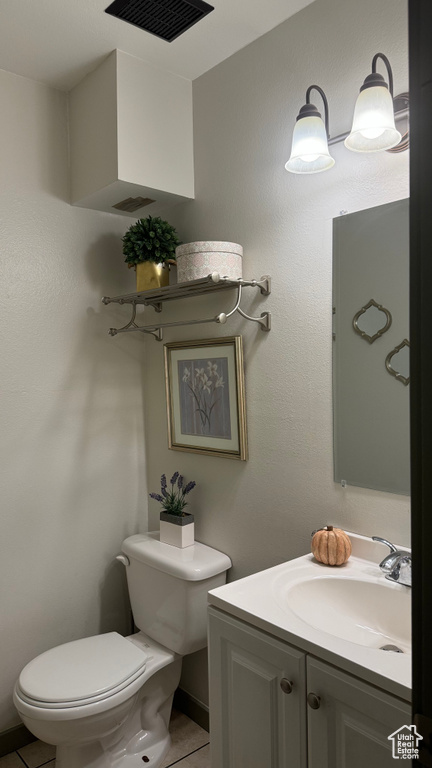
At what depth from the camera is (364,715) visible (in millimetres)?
1043

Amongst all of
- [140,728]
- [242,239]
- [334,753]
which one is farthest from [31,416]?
[334,753]

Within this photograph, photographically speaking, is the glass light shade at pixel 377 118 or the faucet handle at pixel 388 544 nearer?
the glass light shade at pixel 377 118

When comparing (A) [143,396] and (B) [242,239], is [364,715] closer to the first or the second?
(B) [242,239]

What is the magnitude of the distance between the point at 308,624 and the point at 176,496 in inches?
43.1

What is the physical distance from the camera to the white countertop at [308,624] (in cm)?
103

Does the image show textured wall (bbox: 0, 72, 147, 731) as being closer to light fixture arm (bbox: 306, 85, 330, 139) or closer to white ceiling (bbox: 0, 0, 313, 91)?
white ceiling (bbox: 0, 0, 313, 91)

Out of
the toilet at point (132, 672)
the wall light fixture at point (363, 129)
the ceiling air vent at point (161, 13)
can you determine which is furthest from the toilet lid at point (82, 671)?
the ceiling air vent at point (161, 13)

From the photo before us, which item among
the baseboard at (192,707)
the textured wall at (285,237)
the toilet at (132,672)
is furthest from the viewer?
the baseboard at (192,707)

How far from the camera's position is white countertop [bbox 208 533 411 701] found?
103 centimetres

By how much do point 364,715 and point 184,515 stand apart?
1.13 metres

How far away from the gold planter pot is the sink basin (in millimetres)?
1163

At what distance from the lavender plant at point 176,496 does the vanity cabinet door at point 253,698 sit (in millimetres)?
746

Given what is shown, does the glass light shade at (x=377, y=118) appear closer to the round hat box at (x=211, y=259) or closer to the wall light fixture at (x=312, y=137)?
the wall light fixture at (x=312, y=137)

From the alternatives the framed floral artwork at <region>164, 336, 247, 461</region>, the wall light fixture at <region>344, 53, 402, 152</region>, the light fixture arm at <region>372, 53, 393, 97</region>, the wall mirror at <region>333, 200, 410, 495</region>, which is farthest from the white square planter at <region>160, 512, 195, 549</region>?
the light fixture arm at <region>372, 53, 393, 97</region>
